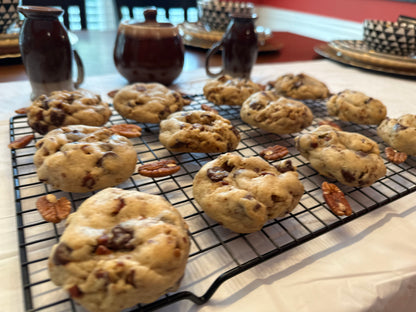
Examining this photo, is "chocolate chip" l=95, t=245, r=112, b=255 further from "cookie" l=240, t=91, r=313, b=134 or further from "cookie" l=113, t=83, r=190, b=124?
"cookie" l=240, t=91, r=313, b=134

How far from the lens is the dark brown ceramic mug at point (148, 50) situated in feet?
4.58

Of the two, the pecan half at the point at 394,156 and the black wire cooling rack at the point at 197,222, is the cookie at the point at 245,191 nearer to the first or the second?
the black wire cooling rack at the point at 197,222

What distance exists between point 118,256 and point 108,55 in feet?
6.06

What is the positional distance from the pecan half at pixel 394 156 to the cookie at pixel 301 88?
1.47ft

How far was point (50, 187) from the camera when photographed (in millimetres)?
822

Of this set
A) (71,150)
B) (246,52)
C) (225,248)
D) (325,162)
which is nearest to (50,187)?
(71,150)

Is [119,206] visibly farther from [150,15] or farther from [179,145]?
[150,15]

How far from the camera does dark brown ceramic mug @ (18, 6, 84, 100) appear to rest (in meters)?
1.15

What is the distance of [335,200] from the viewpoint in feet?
2.68

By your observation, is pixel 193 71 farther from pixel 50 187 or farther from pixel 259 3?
pixel 259 3

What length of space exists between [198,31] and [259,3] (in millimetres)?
3498

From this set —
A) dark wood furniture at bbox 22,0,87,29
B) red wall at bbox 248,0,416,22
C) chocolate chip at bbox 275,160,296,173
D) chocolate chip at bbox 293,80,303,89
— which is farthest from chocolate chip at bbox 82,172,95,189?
red wall at bbox 248,0,416,22

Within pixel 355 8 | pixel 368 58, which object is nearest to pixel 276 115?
pixel 368 58

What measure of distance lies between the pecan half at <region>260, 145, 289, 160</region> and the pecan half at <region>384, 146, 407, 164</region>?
352 mm
